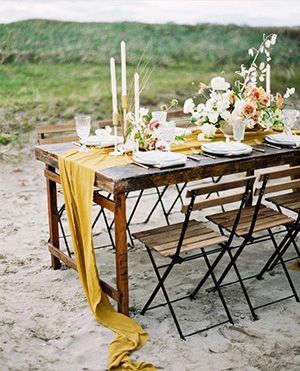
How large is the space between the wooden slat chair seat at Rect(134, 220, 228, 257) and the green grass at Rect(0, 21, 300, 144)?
15.5 feet

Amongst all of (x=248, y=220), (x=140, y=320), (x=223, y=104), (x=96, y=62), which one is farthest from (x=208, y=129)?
(x=96, y=62)

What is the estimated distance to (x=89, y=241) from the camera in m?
3.56

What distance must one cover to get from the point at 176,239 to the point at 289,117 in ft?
4.39

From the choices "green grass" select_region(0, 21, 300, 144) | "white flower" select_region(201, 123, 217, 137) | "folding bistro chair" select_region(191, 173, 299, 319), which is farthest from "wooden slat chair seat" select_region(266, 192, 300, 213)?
"green grass" select_region(0, 21, 300, 144)

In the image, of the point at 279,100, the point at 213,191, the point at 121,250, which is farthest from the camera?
the point at 279,100

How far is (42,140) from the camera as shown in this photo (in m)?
4.57

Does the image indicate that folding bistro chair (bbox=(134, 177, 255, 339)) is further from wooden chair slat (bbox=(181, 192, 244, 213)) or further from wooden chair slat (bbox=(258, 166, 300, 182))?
wooden chair slat (bbox=(258, 166, 300, 182))

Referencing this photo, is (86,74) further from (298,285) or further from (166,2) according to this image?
(298,285)

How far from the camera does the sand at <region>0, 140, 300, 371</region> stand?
3.20 meters

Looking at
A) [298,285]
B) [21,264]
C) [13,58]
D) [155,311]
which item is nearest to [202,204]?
[155,311]

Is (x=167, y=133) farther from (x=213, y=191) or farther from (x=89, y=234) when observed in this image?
(x=89, y=234)

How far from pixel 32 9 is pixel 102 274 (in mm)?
5820

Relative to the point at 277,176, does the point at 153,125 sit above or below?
above

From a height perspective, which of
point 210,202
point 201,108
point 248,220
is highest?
point 201,108
